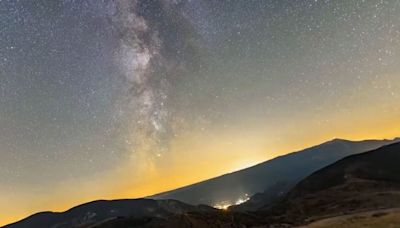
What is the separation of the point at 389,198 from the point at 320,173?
5132 centimetres

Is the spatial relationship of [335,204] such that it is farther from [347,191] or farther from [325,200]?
[347,191]

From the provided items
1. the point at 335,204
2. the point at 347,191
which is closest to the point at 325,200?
the point at 335,204

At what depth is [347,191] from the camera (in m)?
105

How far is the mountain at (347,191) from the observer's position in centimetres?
8125

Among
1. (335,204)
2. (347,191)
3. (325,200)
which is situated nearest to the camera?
(335,204)

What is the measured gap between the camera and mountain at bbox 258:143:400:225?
81250mm

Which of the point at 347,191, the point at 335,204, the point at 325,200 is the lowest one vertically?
the point at 335,204

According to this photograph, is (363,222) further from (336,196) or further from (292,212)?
(336,196)

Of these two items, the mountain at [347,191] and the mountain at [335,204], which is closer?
the mountain at [335,204]

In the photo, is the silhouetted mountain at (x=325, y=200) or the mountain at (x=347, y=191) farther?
the mountain at (x=347, y=191)

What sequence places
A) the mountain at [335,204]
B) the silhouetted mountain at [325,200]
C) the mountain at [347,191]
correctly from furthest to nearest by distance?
1. the mountain at [347,191]
2. the silhouetted mountain at [325,200]
3. the mountain at [335,204]

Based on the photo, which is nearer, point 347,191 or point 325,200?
point 325,200

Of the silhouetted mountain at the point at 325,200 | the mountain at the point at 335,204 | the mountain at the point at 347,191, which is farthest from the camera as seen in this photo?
the mountain at the point at 347,191

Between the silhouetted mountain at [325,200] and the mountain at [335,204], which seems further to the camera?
the silhouetted mountain at [325,200]
